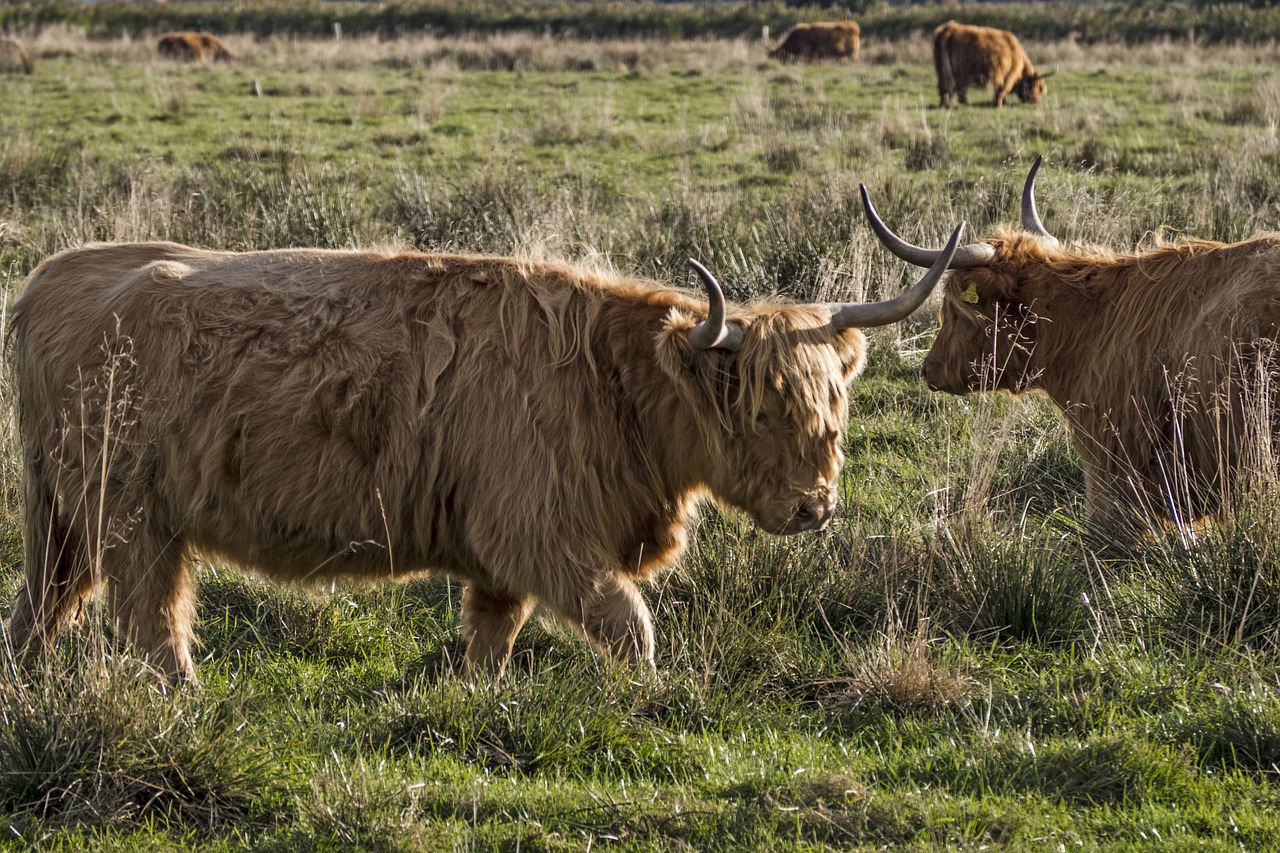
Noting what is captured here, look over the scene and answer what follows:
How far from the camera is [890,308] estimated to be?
362 centimetres

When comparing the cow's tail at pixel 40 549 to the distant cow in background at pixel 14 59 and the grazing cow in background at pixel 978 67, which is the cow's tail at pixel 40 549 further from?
the distant cow in background at pixel 14 59

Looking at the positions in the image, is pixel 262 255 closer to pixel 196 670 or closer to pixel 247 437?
pixel 247 437

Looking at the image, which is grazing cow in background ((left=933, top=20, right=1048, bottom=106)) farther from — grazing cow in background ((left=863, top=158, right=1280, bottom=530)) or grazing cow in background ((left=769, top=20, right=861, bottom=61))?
grazing cow in background ((left=863, top=158, right=1280, bottom=530))

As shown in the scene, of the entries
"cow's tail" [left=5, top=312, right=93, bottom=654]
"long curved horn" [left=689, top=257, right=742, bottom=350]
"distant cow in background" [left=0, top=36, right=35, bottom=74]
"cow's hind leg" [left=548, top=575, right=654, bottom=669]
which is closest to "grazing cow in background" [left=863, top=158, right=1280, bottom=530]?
"long curved horn" [left=689, top=257, right=742, bottom=350]

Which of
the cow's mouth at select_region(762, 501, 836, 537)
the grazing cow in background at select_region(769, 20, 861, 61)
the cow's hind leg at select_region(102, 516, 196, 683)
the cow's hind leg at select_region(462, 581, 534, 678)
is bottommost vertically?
the cow's hind leg at select_region(462, 581, 534, 678)

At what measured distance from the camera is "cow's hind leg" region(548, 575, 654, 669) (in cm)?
340

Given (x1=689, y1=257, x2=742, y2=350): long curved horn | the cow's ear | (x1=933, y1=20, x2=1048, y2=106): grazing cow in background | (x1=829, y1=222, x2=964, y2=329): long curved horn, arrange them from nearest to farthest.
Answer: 1. (x1=689, y1=257, x2=742, y2=350): long curved horn
2. (x1=829, y1=222, x2=964, y2=329): long curved horn
3. the cow's ear
4. (x1=933, y1=20, x2=1048, y2=106): grazing cow in background

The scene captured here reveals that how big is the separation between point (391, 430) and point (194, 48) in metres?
21.2

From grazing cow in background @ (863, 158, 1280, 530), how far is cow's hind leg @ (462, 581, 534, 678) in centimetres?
177

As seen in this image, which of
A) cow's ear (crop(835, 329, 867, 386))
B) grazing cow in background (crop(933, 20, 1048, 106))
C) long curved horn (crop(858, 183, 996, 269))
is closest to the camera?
cow's ear (crop(835, 329, 867, 386))

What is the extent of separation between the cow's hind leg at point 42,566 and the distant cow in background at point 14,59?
59.9 feet

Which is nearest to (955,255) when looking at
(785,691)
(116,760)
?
(785,691)

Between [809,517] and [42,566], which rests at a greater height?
[809,517]

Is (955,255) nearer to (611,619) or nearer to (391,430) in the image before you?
(611,619)
